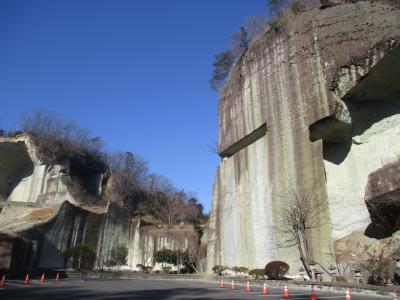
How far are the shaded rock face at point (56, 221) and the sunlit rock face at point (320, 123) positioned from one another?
38.9 ft

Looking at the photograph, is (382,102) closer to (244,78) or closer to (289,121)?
(289,121)

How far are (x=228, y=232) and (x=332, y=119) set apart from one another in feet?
39.2

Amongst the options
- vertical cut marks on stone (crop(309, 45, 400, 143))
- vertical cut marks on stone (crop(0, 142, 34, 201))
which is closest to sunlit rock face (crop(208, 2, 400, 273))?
vertical cut marks on stone (crop(309, 45, 400, 143))

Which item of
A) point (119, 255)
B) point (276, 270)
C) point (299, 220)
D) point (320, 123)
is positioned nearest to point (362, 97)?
point (320, 123)

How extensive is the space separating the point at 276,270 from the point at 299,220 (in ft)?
9.54

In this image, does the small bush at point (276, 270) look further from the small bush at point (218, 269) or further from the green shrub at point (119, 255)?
the green shrub at point (119, 255)

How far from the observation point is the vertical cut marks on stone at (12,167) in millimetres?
42125

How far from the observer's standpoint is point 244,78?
27.5 meters

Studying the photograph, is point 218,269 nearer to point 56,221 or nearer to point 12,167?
point 56,221

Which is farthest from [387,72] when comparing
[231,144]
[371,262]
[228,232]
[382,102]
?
[228,232]

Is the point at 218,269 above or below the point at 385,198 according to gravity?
below

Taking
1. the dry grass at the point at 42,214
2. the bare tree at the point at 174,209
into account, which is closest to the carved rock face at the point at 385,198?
the dry grass at the point at 42,214

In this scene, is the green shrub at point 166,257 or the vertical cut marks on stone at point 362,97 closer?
the vertical cut marks on stone at point 362,97

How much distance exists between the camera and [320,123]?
20.2 m
